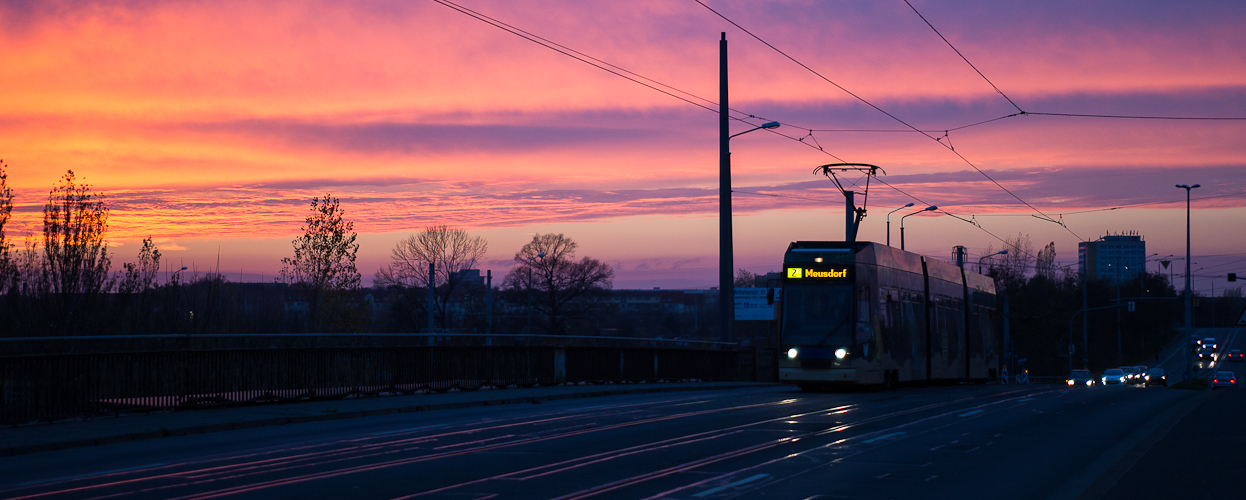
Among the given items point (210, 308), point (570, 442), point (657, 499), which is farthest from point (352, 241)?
point (657, 499)

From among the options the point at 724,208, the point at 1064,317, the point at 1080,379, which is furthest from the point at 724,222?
the point at 1064,317

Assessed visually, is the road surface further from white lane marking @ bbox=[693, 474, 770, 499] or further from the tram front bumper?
the tram front bumper

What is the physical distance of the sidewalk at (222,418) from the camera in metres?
13.0

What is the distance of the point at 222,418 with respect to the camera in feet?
51.8

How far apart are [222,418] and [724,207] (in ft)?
55.7

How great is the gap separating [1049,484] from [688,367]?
22327mm

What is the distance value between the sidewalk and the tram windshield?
5314mm

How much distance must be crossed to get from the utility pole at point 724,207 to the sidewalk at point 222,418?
23.3ft

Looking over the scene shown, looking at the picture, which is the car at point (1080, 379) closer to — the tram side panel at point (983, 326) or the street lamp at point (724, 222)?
the tram side panel at point (983, 326)

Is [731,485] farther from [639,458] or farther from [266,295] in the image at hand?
[266,295]

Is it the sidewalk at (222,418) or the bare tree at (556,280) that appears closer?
the sidewalk at (222,418)

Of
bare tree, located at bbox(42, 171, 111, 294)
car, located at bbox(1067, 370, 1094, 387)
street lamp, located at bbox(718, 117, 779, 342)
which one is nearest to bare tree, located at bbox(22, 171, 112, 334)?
bare tree, located at bbox(42, 171, 111, 294)

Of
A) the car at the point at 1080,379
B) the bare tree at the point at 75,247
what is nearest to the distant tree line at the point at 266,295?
the bare tree at the point at 75,247

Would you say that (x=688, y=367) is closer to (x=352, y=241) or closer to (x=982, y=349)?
(x=982, y=349)
